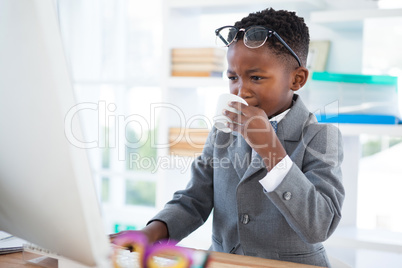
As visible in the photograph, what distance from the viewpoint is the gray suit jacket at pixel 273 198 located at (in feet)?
3.54

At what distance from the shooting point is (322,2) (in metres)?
2.38

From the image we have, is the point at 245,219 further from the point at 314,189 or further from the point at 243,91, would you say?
the point at 243,91

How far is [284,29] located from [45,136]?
0.90 meters

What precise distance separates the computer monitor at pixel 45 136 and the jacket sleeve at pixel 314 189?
560 millimetres

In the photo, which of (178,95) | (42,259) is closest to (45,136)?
(42,259)

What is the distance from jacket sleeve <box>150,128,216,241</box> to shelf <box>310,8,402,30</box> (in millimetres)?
1016

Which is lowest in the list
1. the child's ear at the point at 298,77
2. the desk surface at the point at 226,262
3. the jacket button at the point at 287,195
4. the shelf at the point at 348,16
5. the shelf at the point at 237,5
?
the desk surface at the point at 226,262

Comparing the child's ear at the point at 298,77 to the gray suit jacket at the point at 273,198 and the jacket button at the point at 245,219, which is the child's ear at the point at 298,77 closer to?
the gray suit jacket at the point at 273,198

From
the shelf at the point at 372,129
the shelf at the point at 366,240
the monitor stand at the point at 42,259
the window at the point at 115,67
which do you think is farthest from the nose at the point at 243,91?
the window at the point at 115,67

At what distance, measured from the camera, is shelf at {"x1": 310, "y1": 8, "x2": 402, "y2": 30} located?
2031 mm

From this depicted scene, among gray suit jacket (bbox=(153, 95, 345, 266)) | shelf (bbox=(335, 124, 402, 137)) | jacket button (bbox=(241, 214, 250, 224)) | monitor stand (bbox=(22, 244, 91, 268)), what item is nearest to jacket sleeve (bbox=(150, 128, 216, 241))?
gray suit jacket (bbox=(153, 95, 345, 266))

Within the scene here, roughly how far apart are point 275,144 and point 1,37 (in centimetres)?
69

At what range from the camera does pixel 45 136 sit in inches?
23.2

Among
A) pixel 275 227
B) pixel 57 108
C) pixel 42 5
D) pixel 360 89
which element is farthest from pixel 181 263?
pixel 360 89
